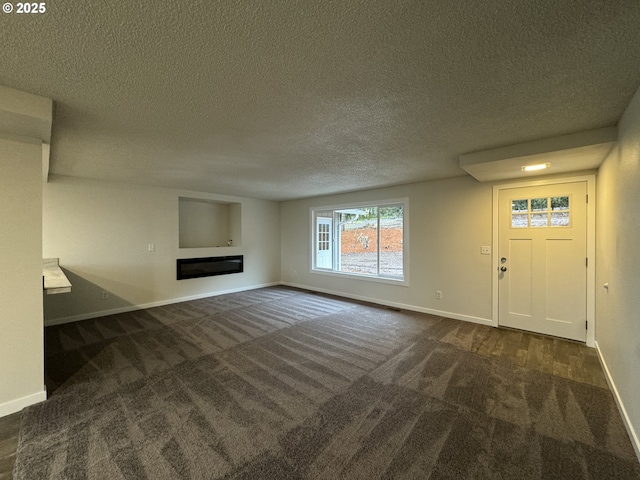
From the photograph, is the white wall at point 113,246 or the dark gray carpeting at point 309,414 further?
the white wall at point 113,246

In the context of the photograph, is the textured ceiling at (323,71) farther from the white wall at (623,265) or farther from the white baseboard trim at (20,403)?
the white baseboard trim at (20,403)

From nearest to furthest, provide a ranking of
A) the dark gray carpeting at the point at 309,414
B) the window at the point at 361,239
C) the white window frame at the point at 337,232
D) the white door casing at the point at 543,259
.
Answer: the dark gray carpeting at the point at 309,414
the white door casing at the point at 543,259
the white window frame at the point at 337,232
the window at the point at 361,239

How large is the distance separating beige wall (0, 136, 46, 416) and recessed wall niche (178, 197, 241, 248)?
3705 mm

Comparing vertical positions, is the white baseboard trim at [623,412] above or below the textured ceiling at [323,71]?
below

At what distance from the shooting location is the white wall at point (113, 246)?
4.16 meters

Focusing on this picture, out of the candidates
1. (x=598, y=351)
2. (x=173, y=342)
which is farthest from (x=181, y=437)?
(x=598, y=351)

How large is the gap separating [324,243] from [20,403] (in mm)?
5359

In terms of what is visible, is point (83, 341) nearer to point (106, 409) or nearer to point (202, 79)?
point (106, 409)

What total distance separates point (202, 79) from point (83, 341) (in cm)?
367

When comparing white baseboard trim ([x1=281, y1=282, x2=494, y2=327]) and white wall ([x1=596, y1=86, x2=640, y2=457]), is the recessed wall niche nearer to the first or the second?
white baseboard trim ([x1=281, y1=282, x2=494, y2=327])

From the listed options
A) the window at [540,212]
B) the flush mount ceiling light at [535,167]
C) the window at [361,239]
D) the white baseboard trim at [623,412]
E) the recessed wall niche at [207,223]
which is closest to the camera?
the white baseboard trim at [623,412]

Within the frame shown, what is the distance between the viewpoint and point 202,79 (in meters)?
1.67

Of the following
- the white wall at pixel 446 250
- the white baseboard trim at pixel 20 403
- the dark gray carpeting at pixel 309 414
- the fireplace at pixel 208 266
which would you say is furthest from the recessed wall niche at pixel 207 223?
the white baseboard trim at pixel 20 403

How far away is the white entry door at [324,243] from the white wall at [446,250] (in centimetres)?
129
